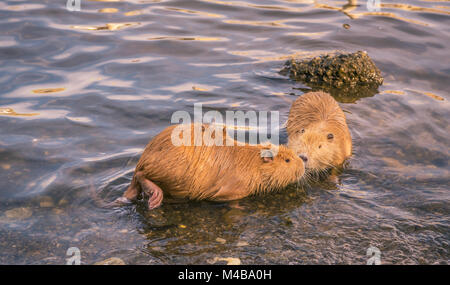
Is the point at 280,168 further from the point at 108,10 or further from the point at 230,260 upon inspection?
the point at 108,10

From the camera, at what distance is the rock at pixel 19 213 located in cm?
499

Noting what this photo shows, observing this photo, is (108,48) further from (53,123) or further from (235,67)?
(53,123)

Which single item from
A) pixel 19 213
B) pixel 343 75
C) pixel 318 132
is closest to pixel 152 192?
pixel 19 213

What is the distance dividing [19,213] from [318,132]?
3775mm

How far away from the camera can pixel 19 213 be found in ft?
16.6

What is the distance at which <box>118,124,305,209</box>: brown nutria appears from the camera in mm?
5055

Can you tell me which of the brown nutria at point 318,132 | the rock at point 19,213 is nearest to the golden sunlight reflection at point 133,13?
the brown nutria at point 318,132

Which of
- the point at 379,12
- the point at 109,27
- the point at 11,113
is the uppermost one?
the point at 379,12

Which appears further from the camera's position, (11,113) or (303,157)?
(11,113)

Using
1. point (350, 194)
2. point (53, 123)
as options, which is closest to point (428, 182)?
point (350, 194)

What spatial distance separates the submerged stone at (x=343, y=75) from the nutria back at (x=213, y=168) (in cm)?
334

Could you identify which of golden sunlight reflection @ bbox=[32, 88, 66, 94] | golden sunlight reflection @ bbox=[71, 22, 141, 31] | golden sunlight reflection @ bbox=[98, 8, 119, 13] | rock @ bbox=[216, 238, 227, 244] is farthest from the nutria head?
golden sunlight reflection @ bbox=[98, 8, 119, 13]
